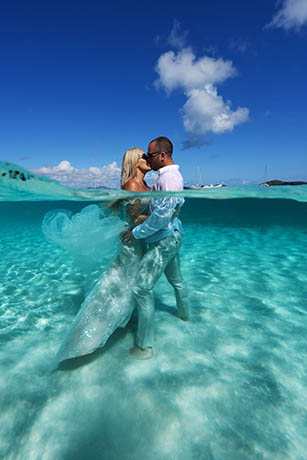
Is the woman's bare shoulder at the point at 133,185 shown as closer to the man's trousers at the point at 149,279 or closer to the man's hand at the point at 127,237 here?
the man's hand at the point at 127,237

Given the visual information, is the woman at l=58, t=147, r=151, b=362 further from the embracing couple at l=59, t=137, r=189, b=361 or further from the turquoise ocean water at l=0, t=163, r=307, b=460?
the turquoise ocean water at l=0, t=163, r=307, b=460

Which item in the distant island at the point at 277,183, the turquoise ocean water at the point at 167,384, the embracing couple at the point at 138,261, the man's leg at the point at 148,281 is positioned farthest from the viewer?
the distant island at the point at 277,183

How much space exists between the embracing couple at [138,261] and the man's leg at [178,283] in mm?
17

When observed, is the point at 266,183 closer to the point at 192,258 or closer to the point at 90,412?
the point at 192,258

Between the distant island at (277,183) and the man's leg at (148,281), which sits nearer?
the man's leg at (148,281)

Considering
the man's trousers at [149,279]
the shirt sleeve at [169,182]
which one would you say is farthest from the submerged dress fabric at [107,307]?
the shirt sleeve at [169,182]

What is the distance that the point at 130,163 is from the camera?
11.7 feet

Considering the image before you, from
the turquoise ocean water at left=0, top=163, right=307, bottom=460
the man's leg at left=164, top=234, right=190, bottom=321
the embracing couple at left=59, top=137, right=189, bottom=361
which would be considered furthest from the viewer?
the man's leg at left=164, top=234, right=190, bottom=321

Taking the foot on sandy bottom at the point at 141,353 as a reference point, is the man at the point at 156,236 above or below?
above

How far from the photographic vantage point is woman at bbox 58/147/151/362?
11.4 ft

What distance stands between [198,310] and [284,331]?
63.7 inches

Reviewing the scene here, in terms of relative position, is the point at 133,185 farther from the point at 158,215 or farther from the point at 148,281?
the point at 148,281

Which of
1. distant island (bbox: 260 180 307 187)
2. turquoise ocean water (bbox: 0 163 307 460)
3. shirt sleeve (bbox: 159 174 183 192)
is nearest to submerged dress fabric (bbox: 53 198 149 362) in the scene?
turquoise ocean water (bbox: 0 163 307 460)

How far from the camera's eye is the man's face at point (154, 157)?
319cm
